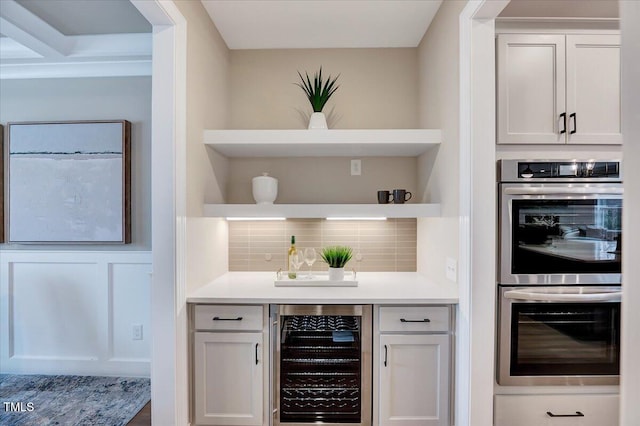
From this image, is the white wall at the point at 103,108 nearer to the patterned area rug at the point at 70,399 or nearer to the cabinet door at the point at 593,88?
the patterned area rug at the point at 70,399

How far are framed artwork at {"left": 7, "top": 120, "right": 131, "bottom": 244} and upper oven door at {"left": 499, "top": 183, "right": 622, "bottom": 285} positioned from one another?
8.40 feet

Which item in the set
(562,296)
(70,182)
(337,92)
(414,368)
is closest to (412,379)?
(414,368)

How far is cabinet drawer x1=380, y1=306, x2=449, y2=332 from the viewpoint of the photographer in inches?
70.9

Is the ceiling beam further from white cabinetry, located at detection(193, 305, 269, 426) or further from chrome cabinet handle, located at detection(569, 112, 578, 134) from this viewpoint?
chrome cabinet handle, located at detection(569, 112, 578, 134)

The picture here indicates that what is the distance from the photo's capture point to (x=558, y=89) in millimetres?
1664

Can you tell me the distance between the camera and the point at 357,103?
2.54 meters

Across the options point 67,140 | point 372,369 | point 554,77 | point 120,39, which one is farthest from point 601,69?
point 67,140

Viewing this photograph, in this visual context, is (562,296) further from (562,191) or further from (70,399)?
(70,399)

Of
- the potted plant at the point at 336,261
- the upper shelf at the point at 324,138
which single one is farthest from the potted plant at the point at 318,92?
the potted plant at the point at 336,261

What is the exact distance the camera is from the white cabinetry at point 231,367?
1.82m

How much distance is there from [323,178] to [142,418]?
1.95 metres

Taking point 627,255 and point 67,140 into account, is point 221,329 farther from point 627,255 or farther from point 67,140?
point 67,140

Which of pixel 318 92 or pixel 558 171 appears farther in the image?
pixel 318 92

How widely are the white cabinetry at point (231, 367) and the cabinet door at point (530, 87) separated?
158 cm
